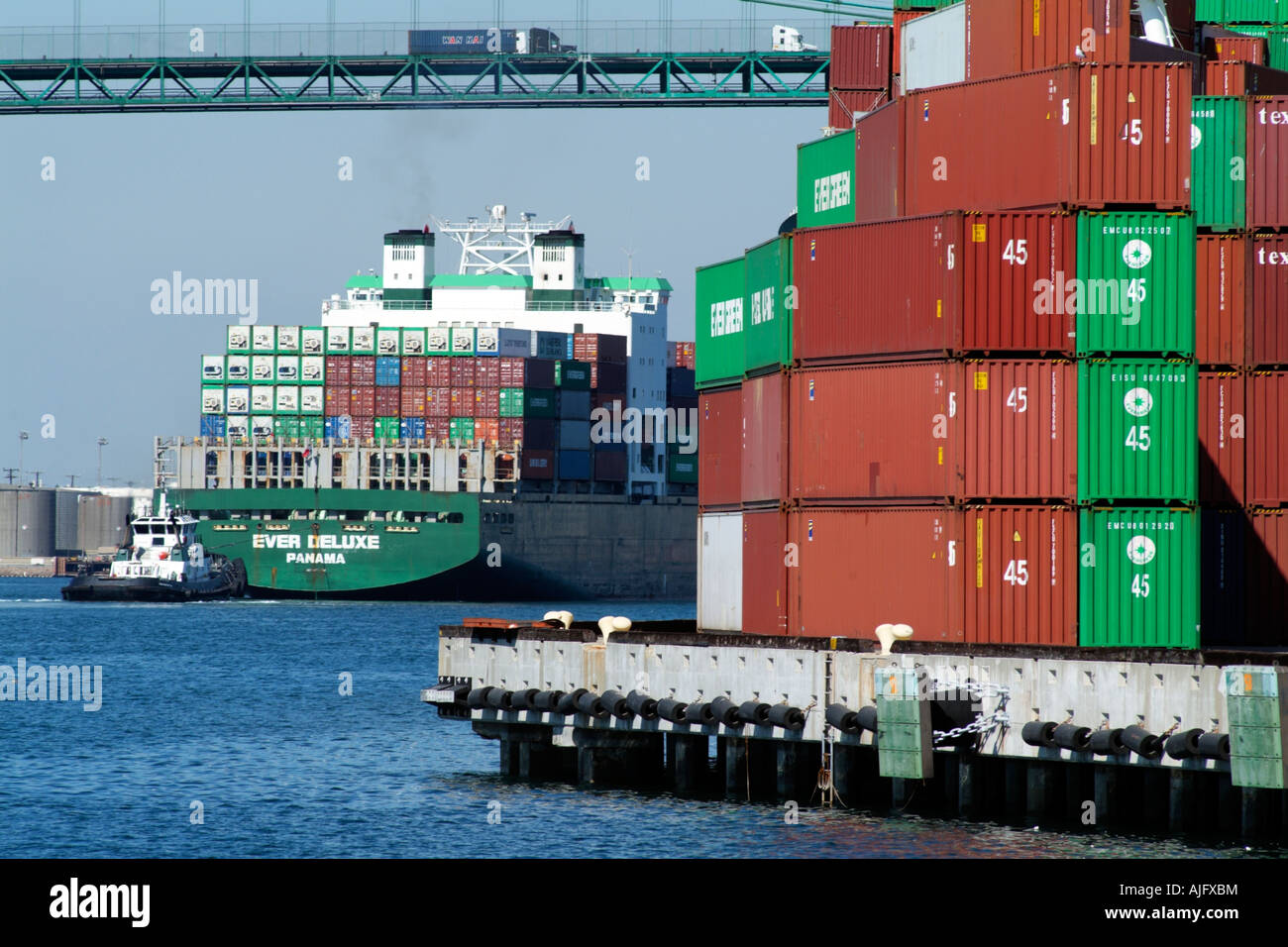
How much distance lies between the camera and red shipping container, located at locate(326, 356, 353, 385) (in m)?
103

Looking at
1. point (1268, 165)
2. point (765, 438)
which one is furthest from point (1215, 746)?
point (1268, 165)

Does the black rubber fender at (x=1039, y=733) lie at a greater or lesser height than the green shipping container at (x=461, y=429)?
lesser

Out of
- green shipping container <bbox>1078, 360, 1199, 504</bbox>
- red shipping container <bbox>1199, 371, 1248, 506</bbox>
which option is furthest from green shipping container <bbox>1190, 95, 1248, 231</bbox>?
green shipping container <bbox>1078, 360, 1199, 504</bbox>

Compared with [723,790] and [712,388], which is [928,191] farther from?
[723,790]

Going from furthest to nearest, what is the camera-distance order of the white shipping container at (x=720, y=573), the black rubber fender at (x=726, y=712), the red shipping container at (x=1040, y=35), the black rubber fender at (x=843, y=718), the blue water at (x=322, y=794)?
the white shipping container at (x=720, y=573), the red shipping container at (x=1040, y=35), the black rubber fender at (x=726, y=712), the black rubber fender at (x=843, y=718), the blue water at (x=322, y=794)

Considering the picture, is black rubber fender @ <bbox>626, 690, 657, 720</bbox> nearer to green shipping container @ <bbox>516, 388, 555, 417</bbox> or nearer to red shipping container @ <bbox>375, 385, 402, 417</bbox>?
green shipping container @ <bbox>516, 388, 555, 417</bbox>

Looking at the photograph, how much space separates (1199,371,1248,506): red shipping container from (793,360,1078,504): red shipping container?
13.4 ft

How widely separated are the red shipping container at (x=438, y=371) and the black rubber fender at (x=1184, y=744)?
80482 millimetres

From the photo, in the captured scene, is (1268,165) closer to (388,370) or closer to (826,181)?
(826,181)

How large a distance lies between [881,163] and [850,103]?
12613 millimetres

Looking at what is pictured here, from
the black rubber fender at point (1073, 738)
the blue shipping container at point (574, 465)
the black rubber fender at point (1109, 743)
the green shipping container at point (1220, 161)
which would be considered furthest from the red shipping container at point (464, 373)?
the black rubber fender at point (1109, 743)

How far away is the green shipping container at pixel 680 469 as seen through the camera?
123m

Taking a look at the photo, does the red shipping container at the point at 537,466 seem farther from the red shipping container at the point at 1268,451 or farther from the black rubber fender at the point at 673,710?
the red shipping container at the point at 1268,451
